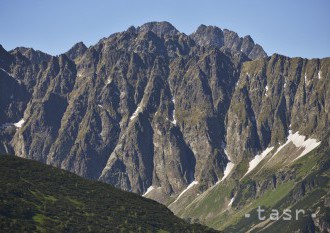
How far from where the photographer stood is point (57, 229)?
19662 cm

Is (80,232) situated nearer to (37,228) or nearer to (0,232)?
(37,228)

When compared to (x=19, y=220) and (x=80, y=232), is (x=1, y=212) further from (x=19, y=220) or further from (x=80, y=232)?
(x=80, y=232)

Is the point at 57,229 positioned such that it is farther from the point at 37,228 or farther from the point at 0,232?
the point at 0,232

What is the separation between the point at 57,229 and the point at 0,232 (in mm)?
21570

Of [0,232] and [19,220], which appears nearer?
[0,232]

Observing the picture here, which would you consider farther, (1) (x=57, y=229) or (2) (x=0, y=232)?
(1) (x=57, y=229)

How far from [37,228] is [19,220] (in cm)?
613

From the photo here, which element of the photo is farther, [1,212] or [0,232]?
[1,212]

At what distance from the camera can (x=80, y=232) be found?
655 ft

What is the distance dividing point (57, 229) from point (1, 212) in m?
17.5

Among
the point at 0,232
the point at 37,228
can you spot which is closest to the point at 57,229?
the point at 37,228

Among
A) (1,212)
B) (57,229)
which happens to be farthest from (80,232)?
(1,212)

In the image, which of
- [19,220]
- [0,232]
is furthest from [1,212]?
[0,232]

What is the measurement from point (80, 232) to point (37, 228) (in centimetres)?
1309
